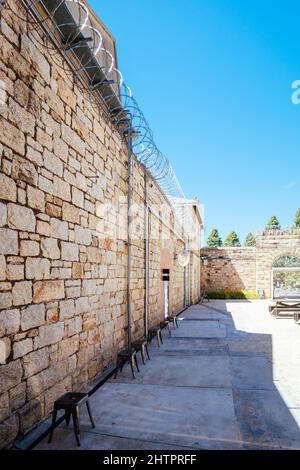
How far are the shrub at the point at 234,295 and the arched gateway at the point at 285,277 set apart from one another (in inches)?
53.5

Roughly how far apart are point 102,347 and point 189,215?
11.9 meters

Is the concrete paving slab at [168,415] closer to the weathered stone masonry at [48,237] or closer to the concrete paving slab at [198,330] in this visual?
the weathered stone masonry at [48,237]

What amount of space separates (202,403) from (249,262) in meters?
18.2

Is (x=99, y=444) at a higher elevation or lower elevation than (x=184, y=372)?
higher

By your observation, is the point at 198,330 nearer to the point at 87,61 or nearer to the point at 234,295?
the point at 87,61

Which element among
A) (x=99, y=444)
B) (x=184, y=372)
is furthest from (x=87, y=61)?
(x=184, y=372)

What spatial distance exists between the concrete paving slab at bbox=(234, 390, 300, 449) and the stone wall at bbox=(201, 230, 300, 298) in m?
16.9

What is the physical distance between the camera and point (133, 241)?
623 cm

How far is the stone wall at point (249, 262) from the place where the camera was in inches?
779

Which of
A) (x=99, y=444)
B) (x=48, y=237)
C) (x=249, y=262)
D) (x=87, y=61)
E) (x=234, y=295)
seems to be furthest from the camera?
(x=249, y=262)

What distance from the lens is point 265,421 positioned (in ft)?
10.3

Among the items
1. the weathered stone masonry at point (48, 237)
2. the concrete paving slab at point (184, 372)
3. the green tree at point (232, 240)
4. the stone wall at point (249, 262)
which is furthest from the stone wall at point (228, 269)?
the green tree at point (232, 240)

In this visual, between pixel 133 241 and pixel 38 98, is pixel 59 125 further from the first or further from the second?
pixel 133 241
